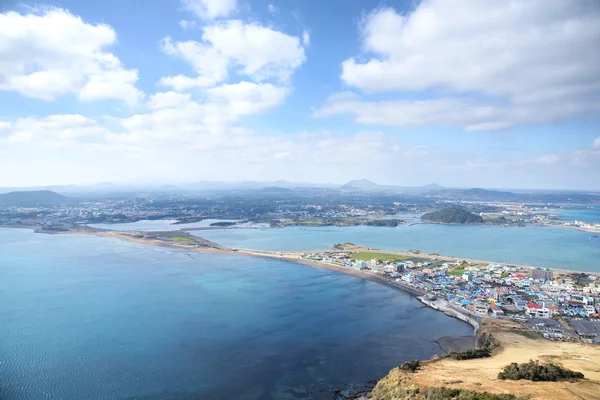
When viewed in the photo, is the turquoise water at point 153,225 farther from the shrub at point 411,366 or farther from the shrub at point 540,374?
the shrub at point 540,374

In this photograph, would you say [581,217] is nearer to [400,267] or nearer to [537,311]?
[400,267]

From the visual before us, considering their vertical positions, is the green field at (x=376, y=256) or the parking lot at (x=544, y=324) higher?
the green field at (x=376, y=256)

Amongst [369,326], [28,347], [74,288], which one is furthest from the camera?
[74,288]

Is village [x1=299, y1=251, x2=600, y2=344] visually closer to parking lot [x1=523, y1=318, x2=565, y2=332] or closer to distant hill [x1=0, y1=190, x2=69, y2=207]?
parking lot [x1=523, y1=318, x2=565, y2=332]

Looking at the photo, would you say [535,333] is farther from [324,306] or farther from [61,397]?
[61,397]

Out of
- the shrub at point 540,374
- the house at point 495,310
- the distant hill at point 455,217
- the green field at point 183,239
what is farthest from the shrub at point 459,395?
the distant hill at point 455,217

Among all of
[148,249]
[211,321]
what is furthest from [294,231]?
[211,321]
